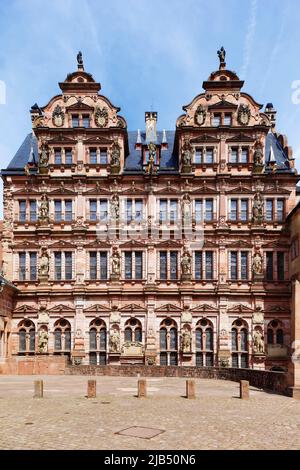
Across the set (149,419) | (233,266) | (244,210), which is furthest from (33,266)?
(149,419)

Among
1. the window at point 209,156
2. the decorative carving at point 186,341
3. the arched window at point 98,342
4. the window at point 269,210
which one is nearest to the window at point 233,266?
the window at point 269,210

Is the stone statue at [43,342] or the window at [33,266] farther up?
the window at [33,266]

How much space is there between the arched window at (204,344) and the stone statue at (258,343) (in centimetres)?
320

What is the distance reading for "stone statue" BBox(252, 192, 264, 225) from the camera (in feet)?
120

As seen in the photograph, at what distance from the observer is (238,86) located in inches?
1501

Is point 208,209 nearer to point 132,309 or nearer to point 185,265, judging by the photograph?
point 185,265

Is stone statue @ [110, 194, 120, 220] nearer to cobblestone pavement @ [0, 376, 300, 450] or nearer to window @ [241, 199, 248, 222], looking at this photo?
window @ [241, 199, 248, 222]

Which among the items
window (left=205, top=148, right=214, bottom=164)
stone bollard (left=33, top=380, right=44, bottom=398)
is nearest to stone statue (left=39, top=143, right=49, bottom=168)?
window (left=205, top=148, right=214, bottom=164)

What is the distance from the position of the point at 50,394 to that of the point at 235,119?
26.3 meters

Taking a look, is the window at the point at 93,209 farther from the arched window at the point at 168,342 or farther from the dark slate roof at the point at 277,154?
the dark slate roof at the point at 277,154

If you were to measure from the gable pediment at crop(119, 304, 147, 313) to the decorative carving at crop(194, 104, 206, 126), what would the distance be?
1540 centimetres

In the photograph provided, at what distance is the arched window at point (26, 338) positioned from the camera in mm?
36250

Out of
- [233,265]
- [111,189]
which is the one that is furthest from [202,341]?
[111,189]

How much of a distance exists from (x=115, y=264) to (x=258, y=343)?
12407 millimetres
